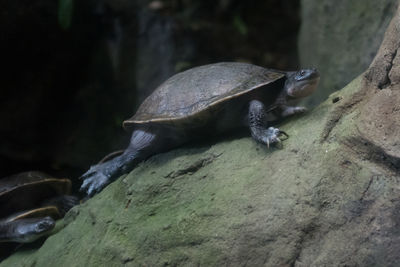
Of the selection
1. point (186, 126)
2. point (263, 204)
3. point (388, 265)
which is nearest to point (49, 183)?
point (186, 126)

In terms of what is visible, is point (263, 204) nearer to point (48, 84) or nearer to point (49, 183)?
point (49, 183)

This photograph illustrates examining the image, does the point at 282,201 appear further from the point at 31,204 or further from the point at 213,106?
the point at 31,204

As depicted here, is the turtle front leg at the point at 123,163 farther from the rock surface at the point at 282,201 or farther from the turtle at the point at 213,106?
the rock surface at the point at 282,201

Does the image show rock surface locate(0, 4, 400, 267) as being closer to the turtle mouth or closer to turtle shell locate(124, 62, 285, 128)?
the turtle mouth

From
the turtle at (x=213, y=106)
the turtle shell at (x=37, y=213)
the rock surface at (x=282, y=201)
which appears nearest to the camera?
the rock surface at (x=282, y=201)

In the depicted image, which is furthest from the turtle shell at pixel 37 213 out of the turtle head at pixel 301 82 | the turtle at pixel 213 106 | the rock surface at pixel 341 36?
the rock surface at pixel 341 36

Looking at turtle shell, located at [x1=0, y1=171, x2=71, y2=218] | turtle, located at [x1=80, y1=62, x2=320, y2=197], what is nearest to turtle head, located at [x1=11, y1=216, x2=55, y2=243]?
turtle shell, located at [x1=0, y1=171, x2=71, y2=218]

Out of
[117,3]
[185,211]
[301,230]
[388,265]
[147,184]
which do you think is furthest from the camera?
[117,3]
